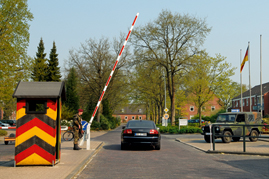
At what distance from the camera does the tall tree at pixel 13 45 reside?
27.6 meters

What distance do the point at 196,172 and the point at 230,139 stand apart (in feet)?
39.4

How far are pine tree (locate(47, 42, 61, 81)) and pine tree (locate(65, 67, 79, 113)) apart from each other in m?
8.14

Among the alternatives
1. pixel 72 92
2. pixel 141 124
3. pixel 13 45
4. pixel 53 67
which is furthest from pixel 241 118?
pixel 53 67

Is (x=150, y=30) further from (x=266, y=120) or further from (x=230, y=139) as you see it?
(x=230, y=139)

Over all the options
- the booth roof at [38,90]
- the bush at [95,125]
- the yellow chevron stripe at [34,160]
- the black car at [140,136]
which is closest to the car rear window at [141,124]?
the black car at [140,136]

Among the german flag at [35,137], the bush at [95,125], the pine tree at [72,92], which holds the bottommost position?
the bush at [95,125]

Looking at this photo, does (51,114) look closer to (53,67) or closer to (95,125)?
(95,125)

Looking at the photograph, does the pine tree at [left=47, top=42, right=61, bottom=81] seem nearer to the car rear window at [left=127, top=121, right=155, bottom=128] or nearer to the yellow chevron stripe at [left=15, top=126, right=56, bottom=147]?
the car rear window at [left=127, top=121, right=155, bottom=128]

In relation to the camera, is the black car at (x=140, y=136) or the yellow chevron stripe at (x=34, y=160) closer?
the yellow chevron stripe at (x=34, y=160)

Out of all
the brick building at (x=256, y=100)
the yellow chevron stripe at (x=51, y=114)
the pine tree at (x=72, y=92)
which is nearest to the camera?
the yellow chevron stripe at (x=51, y=114)

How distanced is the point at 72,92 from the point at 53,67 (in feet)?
34.3

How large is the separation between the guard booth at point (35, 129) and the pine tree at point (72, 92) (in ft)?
121

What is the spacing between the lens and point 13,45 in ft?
98.5

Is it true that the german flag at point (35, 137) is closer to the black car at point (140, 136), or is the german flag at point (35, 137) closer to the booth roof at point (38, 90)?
the booth roof at point (38, 90)
